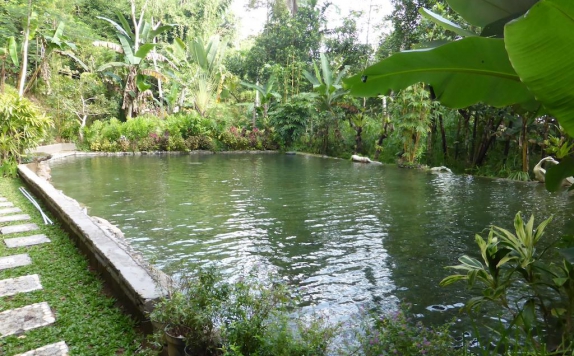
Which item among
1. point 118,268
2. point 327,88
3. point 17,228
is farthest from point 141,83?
point 118,268

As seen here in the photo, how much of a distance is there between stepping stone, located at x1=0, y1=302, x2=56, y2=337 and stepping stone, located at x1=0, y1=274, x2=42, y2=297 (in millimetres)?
350

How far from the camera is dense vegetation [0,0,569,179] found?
44.3 ft

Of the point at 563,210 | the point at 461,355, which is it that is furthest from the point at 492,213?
the point at 461,355

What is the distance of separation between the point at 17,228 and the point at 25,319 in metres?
2.78

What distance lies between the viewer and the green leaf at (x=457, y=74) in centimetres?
177

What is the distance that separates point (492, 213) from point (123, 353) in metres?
6.38

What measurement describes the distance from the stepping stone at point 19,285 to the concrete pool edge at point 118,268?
1.68 ft

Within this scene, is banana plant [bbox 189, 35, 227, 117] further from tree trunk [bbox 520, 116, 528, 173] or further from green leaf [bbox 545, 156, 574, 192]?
green leaf [bbox 545, 156, 574, 192]

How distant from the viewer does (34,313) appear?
117 inches

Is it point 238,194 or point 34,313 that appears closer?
point 34,313

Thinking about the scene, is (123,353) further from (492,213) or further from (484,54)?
(492,213)

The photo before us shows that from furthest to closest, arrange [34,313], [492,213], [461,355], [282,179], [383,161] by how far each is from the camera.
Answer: [383,161]
[282,179]
[492,213]
[34,313]
[461,355]

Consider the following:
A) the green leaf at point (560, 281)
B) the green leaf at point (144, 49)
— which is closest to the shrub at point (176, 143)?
the green leaf at point (144, 49)

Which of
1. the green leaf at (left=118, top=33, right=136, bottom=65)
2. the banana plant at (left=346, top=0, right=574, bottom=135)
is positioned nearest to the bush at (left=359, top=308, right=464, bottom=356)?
the banana plant at (left=346, top=0, right=574, bottom=135)
